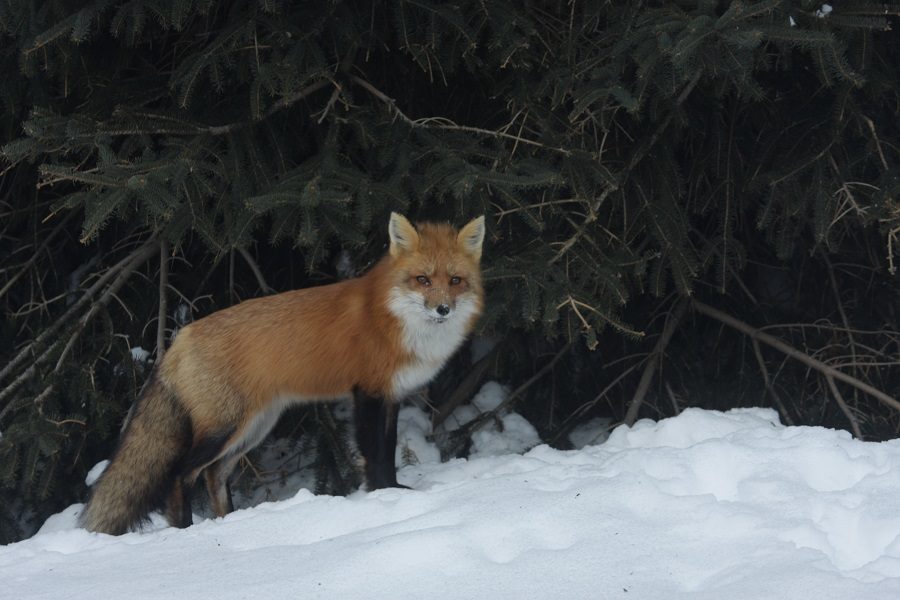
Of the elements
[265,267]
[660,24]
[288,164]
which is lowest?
[265,267]

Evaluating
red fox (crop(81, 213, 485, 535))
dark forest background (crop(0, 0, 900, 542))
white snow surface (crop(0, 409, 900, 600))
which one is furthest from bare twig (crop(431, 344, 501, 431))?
white snow surface (crop(0, 409, 900, 600))

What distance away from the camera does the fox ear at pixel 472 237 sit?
12.9 feet

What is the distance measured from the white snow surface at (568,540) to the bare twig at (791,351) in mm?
1416

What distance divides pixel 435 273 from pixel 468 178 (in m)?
0.43

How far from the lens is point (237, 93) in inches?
181

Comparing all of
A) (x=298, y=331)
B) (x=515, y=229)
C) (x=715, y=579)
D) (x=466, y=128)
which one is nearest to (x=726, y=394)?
(x=515, y=229)

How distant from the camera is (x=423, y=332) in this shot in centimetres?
388

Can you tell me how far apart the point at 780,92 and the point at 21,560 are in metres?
4.29

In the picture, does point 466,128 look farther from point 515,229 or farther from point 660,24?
point 660,24

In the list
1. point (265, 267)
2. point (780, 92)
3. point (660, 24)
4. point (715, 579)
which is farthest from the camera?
point (265, 267)

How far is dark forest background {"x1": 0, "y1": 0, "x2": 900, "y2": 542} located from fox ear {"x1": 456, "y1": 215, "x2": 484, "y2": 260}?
0.16m

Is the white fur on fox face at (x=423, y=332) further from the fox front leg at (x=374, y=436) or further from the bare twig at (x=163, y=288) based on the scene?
the bare twig at (x=163, y=288)

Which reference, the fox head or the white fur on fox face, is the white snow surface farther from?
the fox head

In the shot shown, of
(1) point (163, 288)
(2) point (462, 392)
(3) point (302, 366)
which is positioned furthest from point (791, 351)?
(1) point (163, 288)
